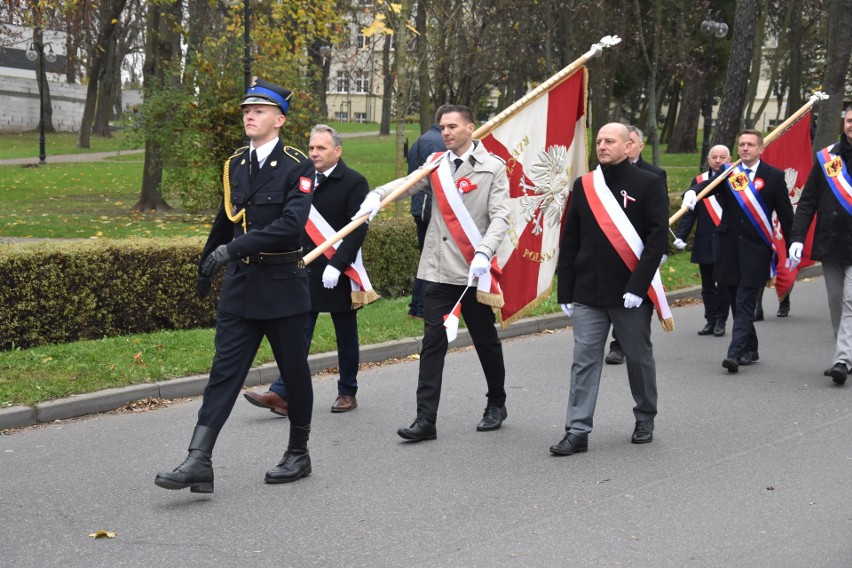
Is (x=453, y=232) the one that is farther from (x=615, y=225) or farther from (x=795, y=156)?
(x=795, y=156)

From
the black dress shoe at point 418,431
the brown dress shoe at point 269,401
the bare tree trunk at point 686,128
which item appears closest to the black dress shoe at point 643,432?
the black dress shoe at point 418,431

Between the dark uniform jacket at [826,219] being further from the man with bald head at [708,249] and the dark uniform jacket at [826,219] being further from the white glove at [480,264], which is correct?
the white glove at [480,264]

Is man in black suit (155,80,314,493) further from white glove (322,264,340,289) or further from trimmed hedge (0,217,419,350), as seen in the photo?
trimmed hedge (0,217,419,350)

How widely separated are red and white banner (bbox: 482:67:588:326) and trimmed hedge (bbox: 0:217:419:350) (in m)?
3.50

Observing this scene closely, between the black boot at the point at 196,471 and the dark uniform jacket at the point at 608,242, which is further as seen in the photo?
the dark uniform jacket at the point at 608,242

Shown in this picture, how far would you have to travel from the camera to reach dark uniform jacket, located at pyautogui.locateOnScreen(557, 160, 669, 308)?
21.6 feet

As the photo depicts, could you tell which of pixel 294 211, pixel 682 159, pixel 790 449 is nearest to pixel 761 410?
pixel 790 449

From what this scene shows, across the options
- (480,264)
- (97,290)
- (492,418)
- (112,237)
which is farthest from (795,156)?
(112,237)

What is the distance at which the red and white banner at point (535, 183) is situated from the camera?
24.7 ft

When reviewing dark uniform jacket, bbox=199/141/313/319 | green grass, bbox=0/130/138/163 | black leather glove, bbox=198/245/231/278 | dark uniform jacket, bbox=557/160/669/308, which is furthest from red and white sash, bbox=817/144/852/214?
green grass, bbox=0/130/138/163

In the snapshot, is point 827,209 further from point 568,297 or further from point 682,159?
point 682,159

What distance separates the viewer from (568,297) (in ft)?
22.4

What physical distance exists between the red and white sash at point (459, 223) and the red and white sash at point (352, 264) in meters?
0.84

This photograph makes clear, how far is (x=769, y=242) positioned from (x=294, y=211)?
17.5 ft
